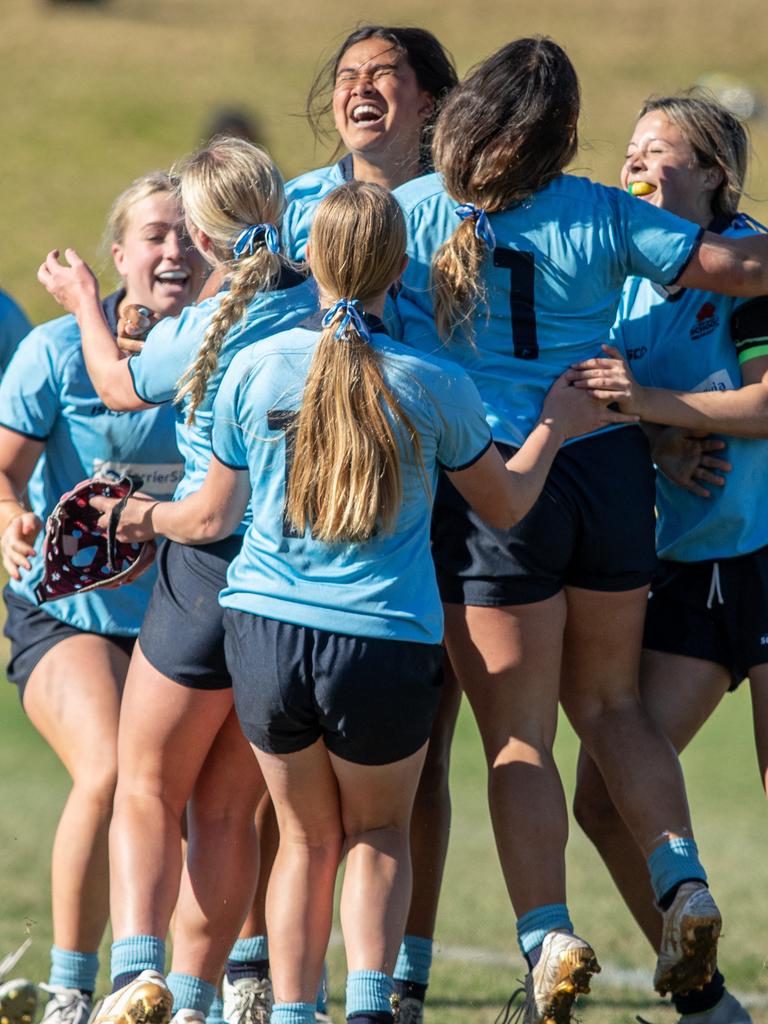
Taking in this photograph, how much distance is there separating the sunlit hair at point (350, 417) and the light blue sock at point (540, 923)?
1.11m

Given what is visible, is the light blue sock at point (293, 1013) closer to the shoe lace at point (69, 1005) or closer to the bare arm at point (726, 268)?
the shoe lace at point (69, 1005)

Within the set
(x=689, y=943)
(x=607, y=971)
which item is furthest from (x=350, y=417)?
(x=607, y=971)

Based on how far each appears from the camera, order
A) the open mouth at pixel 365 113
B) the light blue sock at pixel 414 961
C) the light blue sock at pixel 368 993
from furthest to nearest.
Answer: the open mouth at pixel 365 113, the light blue sock at pixel 414 961, the light blue sock at pixel 368 993

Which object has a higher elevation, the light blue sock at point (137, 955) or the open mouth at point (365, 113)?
the open mouth at point (365, 113)

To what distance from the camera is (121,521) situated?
382 cm

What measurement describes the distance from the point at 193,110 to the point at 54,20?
8050mm

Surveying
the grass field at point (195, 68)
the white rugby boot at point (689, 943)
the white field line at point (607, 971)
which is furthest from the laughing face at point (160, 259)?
the grass field at point (195, 68)

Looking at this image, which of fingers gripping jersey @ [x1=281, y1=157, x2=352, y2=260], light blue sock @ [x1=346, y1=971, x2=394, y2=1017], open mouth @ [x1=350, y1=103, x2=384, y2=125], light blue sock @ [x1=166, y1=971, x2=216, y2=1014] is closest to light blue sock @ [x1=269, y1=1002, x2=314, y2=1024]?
light blue sock @ [x1=346, y1=971, x2=394, y2=1017]

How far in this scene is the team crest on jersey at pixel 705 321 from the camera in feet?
13.2

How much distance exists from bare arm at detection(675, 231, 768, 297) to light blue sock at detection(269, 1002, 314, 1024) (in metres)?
2.02

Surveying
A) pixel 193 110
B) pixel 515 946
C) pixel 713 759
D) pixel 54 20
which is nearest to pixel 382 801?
pixel 515 946

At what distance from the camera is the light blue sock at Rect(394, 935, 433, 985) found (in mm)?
4254

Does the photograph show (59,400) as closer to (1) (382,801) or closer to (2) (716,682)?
(1) (382,801)

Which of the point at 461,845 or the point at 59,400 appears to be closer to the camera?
the point at 59,400
